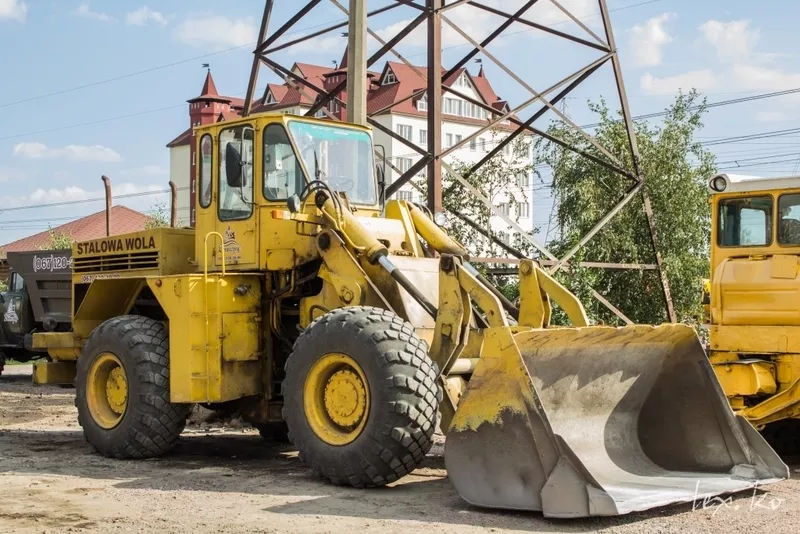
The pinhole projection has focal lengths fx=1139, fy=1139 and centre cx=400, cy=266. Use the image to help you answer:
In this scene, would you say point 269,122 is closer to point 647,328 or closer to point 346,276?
point 346,276

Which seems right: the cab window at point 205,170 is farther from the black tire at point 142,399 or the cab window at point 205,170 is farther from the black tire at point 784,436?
the black tire at point 784,436

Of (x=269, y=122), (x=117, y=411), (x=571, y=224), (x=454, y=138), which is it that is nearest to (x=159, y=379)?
(x=117, y=411)

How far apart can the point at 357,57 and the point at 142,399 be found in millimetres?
6256

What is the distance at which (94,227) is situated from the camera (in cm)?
7519

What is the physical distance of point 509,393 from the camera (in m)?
7.36

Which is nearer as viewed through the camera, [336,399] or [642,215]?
[336,399]

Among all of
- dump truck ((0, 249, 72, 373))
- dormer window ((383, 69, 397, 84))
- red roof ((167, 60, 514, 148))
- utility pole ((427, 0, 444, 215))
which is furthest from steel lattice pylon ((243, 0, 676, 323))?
dormer window ((383, 69, 397, 84))

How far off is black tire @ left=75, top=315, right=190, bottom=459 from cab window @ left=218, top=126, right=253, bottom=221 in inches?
49.4

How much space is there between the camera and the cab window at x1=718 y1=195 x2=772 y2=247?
10.7 metres

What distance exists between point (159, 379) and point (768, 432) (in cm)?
560

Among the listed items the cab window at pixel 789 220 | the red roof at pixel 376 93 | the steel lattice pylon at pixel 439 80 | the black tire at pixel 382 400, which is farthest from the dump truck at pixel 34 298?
the red roof at pixel 376 93

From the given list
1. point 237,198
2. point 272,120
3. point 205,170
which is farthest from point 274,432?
point 272,120

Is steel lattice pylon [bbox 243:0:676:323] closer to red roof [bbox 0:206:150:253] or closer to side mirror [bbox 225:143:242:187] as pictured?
side mirror [bbox 225:143:242:187]

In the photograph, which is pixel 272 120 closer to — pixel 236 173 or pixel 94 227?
pixel 236 173
